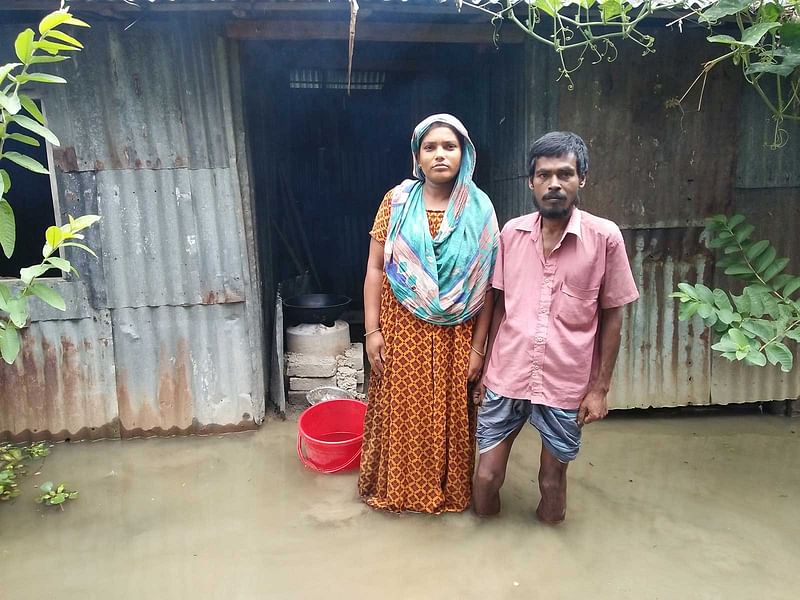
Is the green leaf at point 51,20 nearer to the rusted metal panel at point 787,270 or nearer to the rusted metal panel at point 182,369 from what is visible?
the rusted metal panel at point 182,369

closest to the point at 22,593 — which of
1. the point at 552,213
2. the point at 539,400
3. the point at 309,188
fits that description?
the point at 539,400

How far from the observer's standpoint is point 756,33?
2.67m

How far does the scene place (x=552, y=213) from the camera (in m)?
2.34

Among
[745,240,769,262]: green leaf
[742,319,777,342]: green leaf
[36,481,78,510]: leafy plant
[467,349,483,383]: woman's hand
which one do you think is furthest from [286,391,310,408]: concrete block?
[745,240,769,262]: green leaf

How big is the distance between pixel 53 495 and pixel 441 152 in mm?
2784

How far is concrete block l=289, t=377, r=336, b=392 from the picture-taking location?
14.2 ft

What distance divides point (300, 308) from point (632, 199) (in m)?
2.62

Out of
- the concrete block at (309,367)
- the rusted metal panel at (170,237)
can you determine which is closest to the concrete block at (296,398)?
the concrete block at (309,367)

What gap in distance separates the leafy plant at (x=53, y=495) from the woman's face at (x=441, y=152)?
2645 mm

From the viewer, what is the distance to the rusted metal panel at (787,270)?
12.6 ft

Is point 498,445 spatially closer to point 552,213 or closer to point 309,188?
point 552,213

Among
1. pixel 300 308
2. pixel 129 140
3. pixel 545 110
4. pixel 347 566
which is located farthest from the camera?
pixel 300 308

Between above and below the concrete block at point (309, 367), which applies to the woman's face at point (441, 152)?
above

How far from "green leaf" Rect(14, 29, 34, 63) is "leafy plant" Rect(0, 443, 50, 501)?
2.30 metres
